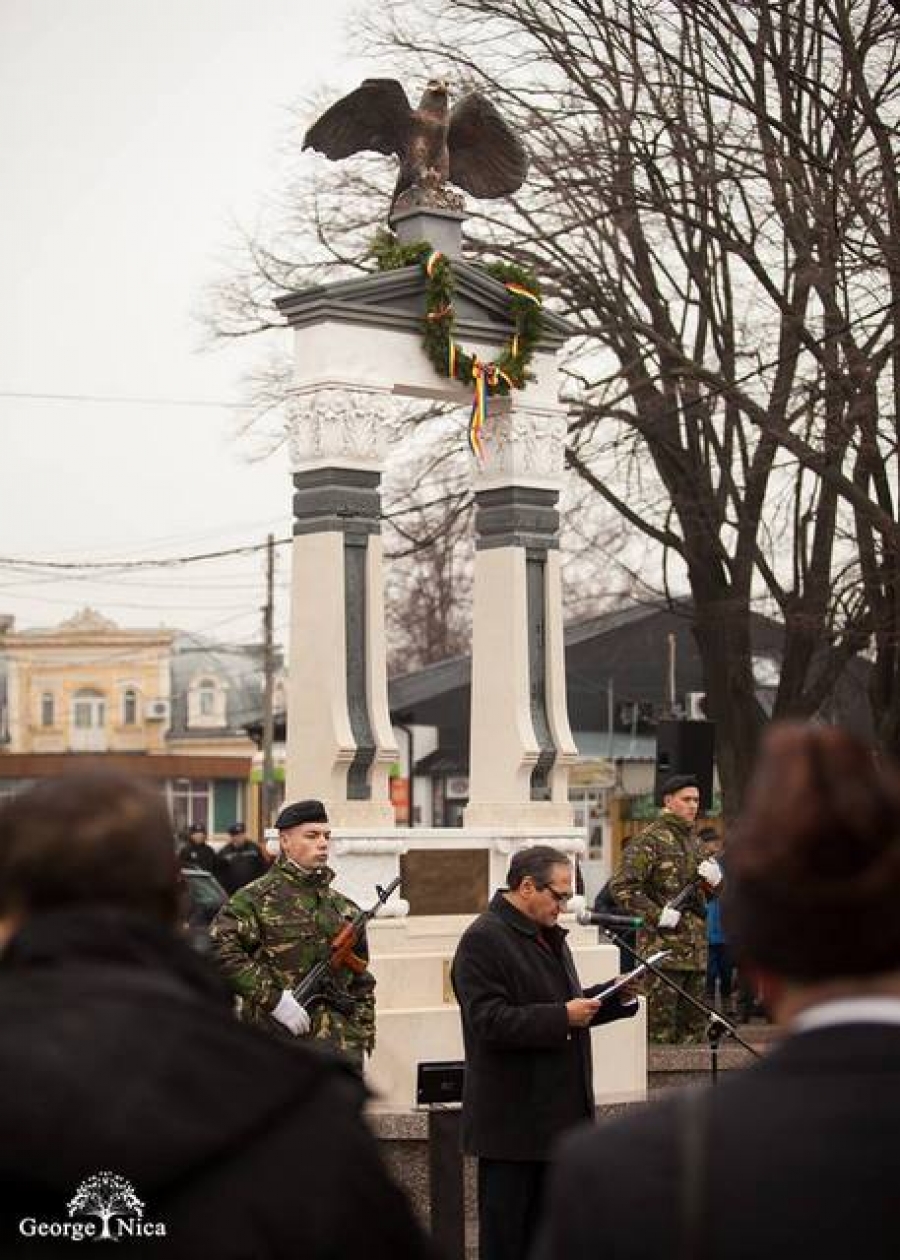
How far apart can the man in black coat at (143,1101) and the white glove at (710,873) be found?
11.5 m

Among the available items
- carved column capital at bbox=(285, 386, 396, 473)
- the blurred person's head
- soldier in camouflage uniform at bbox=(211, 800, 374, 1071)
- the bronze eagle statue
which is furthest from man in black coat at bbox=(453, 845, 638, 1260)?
the bronze eagle statue

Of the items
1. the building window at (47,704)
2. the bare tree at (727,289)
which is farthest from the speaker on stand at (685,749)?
the building window at (47,704)

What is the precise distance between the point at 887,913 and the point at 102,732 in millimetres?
101296

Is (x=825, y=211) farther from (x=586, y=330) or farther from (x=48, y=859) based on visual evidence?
(x=48, y=859)

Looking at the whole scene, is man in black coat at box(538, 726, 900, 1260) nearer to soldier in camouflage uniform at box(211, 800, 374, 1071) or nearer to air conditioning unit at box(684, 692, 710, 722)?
soldier in camouflage uniform at box(211, 800, 374, 1071)

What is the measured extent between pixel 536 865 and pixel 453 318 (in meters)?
7.93

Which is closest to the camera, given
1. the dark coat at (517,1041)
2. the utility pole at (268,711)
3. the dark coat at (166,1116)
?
the dark coat at (166,1116)

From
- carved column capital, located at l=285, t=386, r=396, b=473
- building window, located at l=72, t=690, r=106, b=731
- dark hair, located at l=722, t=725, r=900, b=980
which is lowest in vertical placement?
dark hair, located at l=722, t=725, r=900, b=980

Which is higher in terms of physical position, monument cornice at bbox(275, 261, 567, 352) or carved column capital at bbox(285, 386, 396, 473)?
monument cornice at bbox(275, 261, 567, 352)

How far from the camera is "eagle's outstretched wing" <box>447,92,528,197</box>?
17.2 meters

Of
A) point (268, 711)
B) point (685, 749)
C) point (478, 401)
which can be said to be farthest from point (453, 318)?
point (268, 711)

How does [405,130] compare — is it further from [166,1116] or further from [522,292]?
[166,1116]

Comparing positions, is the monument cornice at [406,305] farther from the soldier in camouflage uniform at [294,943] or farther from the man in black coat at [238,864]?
the man in black coat at [238,864]

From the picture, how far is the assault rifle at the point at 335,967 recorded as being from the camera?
33.9 feet
